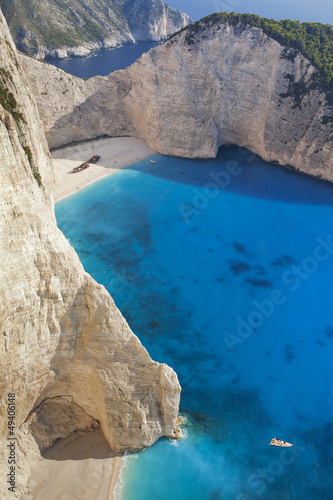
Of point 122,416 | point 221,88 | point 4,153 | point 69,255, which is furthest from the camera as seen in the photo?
point 221,88

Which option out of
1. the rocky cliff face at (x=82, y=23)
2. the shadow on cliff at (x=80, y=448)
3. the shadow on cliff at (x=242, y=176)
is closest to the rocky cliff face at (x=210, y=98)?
the shadow on cliff at (x=242, y=176)

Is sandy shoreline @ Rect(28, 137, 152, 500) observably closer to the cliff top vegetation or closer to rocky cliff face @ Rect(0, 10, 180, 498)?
rocky cliff face @ Rect(0, 10, 180, 498)

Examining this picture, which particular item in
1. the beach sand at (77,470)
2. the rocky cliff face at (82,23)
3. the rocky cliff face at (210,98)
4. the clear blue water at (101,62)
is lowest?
the beach sand at (77,470)

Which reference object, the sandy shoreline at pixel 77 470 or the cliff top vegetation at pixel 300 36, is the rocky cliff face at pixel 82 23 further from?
the sandy shoreline at pixel 77 470

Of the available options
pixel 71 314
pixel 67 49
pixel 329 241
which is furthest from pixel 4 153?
pixel 67 49

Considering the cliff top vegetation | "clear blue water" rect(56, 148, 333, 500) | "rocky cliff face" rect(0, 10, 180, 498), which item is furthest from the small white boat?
the cliff top vegetation

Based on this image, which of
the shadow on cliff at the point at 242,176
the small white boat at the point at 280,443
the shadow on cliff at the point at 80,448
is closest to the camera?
the shadow on cliff at the point at 80,448

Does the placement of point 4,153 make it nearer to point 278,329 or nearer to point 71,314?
point 71,314
